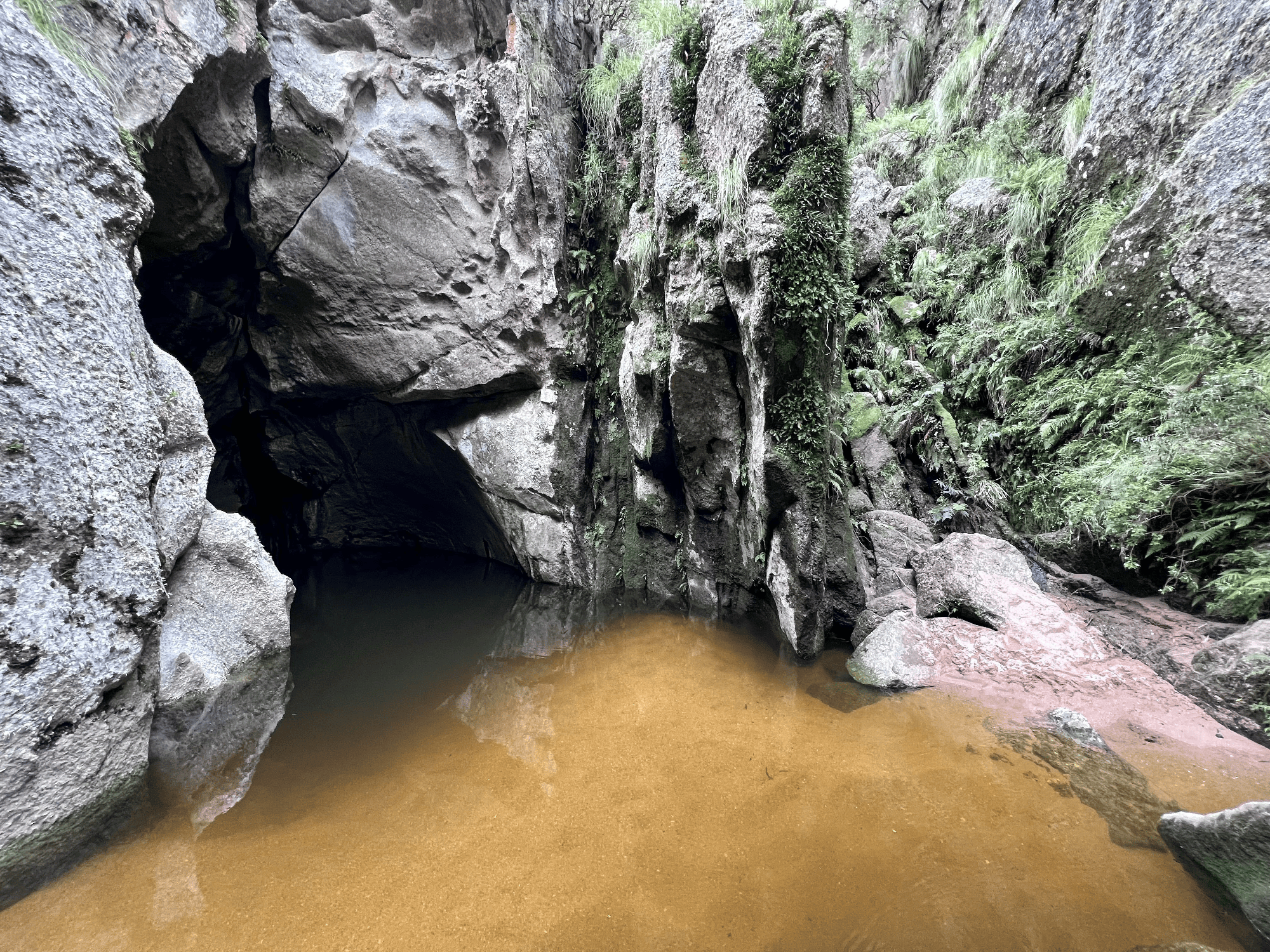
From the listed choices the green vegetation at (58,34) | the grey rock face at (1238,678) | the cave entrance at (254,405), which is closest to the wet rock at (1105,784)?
the grey rock face at (1238,678)

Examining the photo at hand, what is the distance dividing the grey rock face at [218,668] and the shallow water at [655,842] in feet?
0.72

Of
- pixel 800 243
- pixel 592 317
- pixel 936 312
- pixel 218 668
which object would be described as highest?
pixel 936 312

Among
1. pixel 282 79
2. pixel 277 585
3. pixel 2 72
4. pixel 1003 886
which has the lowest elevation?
pixel 277 585

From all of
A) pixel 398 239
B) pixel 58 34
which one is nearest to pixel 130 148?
pixel 58 34

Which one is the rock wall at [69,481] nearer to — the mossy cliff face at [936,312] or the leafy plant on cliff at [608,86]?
the mossy cliff face at [936,312]

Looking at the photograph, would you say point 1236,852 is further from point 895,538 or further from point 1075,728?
point 895,538

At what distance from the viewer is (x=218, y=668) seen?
3.97 m

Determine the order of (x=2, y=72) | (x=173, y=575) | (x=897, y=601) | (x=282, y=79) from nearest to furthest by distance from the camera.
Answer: (x=2, y=72), (x=173, y=575), (x=897, y=601), (x=282, y=79)

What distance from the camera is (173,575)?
12.9 ft

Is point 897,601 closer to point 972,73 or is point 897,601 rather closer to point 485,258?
point 485,258

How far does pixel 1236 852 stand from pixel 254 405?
11497mm

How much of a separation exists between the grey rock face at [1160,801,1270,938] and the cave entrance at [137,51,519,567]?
24.8 feet

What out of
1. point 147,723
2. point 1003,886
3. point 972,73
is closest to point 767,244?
point 1003,886

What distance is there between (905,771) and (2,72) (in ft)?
21.6
